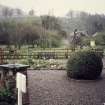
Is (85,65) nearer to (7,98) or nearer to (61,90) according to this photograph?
(61,90)

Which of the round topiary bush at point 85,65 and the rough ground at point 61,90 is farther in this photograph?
the round topiary bush at point 85,65

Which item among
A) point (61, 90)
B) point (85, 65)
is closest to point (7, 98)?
point (61, 90)

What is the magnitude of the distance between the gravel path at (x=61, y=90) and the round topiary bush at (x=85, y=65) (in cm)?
15

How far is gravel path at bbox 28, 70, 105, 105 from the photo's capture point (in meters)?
6.21

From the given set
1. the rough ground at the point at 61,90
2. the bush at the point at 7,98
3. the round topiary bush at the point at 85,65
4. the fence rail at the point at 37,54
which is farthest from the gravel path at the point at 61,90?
the bush at the point at 7,98

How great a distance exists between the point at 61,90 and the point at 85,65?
1317 mm

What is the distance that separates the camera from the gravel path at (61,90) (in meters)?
6.21

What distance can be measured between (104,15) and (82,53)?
3.57ft

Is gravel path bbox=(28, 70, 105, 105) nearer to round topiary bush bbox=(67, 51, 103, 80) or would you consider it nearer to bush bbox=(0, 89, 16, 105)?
round topiary bush bbox=(67, 51, 103, 80)

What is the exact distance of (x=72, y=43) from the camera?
30.3 feet

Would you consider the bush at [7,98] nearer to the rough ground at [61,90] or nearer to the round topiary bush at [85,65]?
the rough ground at [61,90]

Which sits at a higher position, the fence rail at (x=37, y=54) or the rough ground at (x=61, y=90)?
the fence rail at (x=37, y=54)

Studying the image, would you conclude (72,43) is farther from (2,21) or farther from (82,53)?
(2,21)

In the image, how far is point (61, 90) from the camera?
7.18 metres
